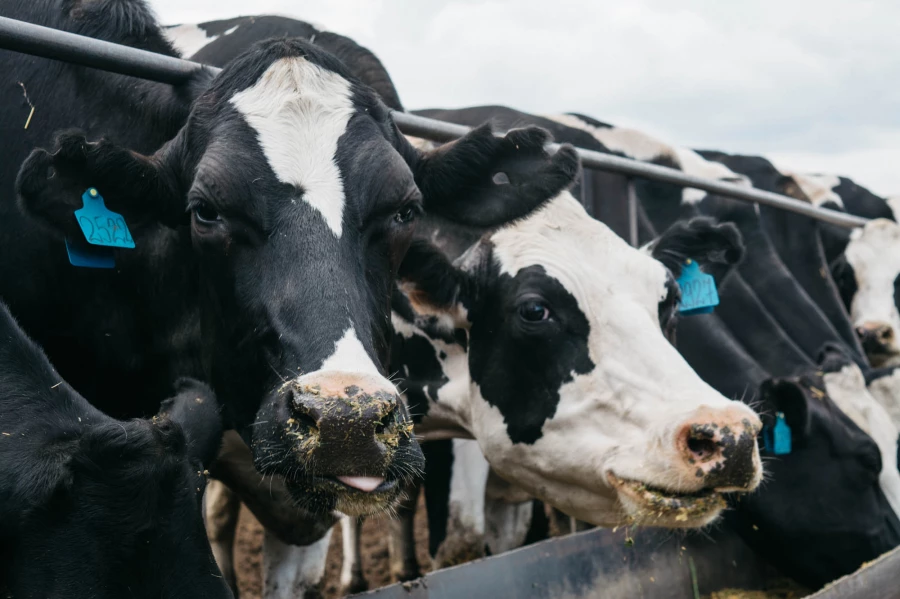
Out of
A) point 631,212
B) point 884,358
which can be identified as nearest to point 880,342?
point 884,358

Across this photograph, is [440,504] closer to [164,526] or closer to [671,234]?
[671,234]

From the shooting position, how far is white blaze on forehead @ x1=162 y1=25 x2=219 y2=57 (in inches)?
183

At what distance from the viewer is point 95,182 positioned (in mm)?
3082

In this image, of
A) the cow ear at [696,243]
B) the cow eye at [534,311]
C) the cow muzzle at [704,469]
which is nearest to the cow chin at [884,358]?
the cow ear at [696,243]

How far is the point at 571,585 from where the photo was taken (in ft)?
12.9

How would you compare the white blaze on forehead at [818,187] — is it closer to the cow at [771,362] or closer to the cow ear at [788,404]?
the cow at [771,362]

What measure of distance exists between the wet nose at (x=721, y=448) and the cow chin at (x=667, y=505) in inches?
3.3

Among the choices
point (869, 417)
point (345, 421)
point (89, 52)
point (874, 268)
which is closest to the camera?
point (345, 421)

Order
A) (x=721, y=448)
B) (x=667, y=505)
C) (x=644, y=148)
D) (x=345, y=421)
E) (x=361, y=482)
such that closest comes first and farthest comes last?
Answer: 1. (x=345, y=421)
2. (x=361, y=482)
3. (x=721, y=448)
4. (x=667, y=505)
5. (x=644, y=148)

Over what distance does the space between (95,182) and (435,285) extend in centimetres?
152

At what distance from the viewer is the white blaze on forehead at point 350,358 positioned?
8.25 feet

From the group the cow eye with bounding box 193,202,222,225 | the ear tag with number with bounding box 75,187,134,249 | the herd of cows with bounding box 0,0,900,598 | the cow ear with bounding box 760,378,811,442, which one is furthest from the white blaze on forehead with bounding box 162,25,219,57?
the cow ear with bounding box 760,378,811,442

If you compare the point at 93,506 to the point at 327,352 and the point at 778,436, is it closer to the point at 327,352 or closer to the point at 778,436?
the point at 327,352

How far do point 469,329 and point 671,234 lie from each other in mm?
1182
